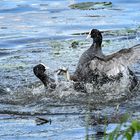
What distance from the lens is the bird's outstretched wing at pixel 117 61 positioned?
9391 mm

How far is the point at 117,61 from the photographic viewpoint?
9.55 metres

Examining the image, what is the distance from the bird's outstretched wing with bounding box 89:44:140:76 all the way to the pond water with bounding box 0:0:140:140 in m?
0.53

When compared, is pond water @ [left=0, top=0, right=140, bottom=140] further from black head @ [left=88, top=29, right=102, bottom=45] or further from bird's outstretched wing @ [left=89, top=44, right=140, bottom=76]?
black head @ [left=88, top=29, right=102, bottom=45]

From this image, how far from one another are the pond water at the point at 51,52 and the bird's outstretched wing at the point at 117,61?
1.73 ft

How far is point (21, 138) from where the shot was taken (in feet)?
22.2

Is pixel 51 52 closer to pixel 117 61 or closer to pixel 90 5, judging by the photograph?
pixel 117 61

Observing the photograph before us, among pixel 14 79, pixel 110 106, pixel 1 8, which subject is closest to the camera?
pixel 110 106

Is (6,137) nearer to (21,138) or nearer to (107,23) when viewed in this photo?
(21,138)

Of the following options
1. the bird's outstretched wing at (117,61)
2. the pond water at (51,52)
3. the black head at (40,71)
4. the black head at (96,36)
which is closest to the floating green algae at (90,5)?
the pond water at (51,52)

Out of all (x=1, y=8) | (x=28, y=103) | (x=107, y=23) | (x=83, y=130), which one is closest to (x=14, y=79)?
(x=28, y=103)

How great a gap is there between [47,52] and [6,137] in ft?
19.0

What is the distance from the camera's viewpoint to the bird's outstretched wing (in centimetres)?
939

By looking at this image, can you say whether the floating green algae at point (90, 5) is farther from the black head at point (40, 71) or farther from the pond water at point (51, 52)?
the black head at point (40, 71)

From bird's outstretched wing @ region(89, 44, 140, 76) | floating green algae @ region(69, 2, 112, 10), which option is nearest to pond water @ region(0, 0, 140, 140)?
floating green algae @ region(69, 2, 112, 10)
